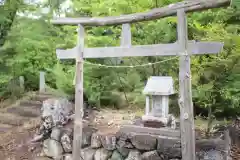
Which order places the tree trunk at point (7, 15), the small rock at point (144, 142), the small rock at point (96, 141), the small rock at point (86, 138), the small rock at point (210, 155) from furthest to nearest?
the tree trunk at point (7, 15) → the small rock at point (86, 138) → the small rock at point (96, 141) → the small rock at point (144, 142) → the small rock at point (210, 155)

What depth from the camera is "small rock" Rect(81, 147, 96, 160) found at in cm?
551

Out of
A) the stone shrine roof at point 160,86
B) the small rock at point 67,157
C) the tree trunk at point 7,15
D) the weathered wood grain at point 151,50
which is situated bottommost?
the small rock at point 67,157

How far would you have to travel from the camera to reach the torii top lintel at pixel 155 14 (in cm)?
392

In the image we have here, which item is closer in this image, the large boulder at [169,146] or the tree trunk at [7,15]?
the large boulder at [169,146]

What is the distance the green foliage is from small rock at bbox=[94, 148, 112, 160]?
158 cm

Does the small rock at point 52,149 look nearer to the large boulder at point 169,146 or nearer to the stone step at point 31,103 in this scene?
the large boulder at point 169,146

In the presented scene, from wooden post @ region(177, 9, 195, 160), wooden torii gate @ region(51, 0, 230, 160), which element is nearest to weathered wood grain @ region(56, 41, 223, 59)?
wooden torii gate @ region(51, 0, 230, 160)

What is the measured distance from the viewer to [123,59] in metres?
7.08

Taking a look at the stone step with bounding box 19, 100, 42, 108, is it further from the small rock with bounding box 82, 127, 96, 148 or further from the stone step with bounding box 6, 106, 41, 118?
the small rock with bounding box 82, 127, 96, 148

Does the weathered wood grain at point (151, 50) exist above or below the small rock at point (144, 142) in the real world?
above

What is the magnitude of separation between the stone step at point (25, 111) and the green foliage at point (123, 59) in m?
0.96

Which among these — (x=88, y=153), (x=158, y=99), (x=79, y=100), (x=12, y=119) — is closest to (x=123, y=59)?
(x=79, y=100)

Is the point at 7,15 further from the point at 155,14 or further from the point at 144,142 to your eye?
the point at 144,142

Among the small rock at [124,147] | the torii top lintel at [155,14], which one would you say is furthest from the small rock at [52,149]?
the torii top lintel at [155,14]
